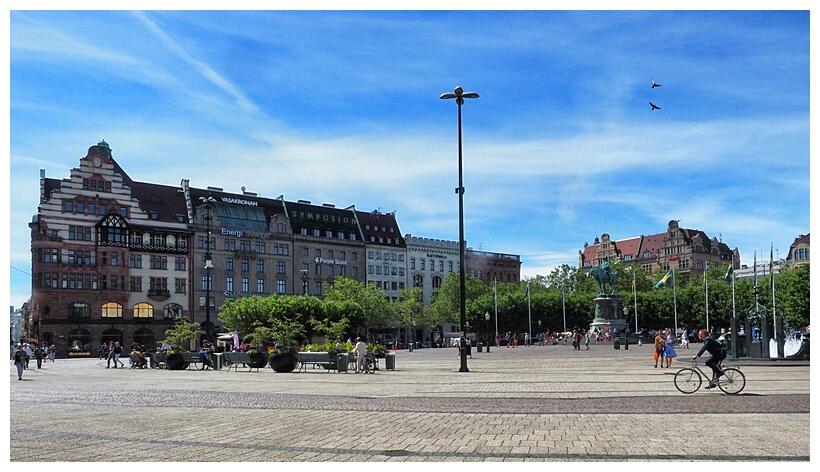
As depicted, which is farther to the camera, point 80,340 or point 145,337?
point 145,337

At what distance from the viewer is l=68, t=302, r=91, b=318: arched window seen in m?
82.6

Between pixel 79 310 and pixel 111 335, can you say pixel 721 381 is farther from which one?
pixel 111 335

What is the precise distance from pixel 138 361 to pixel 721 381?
95.0 ft

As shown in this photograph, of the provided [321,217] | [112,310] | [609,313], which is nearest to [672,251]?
[321,217]

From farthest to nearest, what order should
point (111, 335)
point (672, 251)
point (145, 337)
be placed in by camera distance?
1. point (672, 251)
2. point (145, 337)
3. point (111, 335)

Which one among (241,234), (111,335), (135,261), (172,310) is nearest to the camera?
(111,335)

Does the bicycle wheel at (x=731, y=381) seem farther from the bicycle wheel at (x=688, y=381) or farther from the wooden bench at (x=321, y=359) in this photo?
the wooden bench at (x=321, y=359)

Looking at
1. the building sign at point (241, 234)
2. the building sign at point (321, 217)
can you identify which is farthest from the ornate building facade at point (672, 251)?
the building sign at point (241, 234)

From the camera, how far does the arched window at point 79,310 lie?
8256 centimetres

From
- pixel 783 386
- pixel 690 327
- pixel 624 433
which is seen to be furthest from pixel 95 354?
pixel 624 433

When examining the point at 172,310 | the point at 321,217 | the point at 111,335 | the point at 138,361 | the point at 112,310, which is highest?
the point at 321,217

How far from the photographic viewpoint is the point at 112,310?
86.4m

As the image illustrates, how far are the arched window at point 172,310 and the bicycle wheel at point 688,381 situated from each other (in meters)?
78.0
